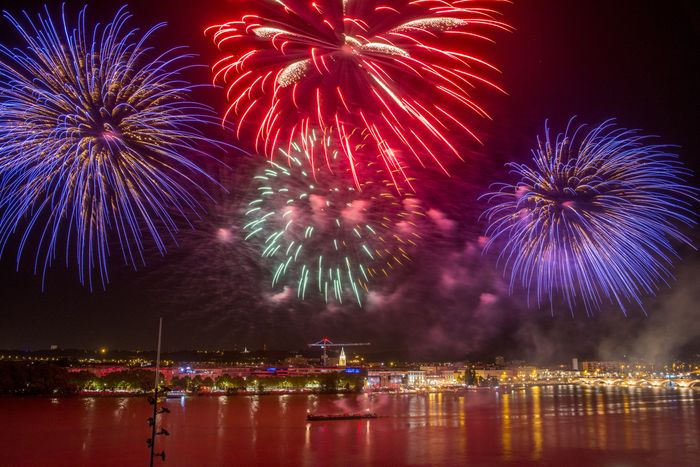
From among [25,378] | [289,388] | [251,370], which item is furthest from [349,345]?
[25,378]

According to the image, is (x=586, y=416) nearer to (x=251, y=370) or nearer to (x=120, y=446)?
(x=120, y=446)

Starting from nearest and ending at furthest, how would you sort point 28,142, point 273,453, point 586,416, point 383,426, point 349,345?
point 28,142, point 273,453, point 383,426, point 586,416, point 349,345

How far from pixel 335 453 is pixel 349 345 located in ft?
534

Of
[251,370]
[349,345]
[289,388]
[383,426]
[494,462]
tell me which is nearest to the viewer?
[494,462]

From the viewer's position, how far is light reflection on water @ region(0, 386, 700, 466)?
71.9 ft

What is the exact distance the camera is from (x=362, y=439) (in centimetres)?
2803

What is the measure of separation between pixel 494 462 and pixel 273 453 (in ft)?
28.6

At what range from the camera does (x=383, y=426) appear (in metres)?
33.6

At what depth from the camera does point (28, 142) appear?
50.5 ft


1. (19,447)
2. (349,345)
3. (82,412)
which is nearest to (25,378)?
(82,412)

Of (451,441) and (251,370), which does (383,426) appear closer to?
(451,441)

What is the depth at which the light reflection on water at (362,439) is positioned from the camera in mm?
21922

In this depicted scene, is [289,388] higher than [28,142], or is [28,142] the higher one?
[28,142]

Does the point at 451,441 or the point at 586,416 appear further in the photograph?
the point at 586,416
